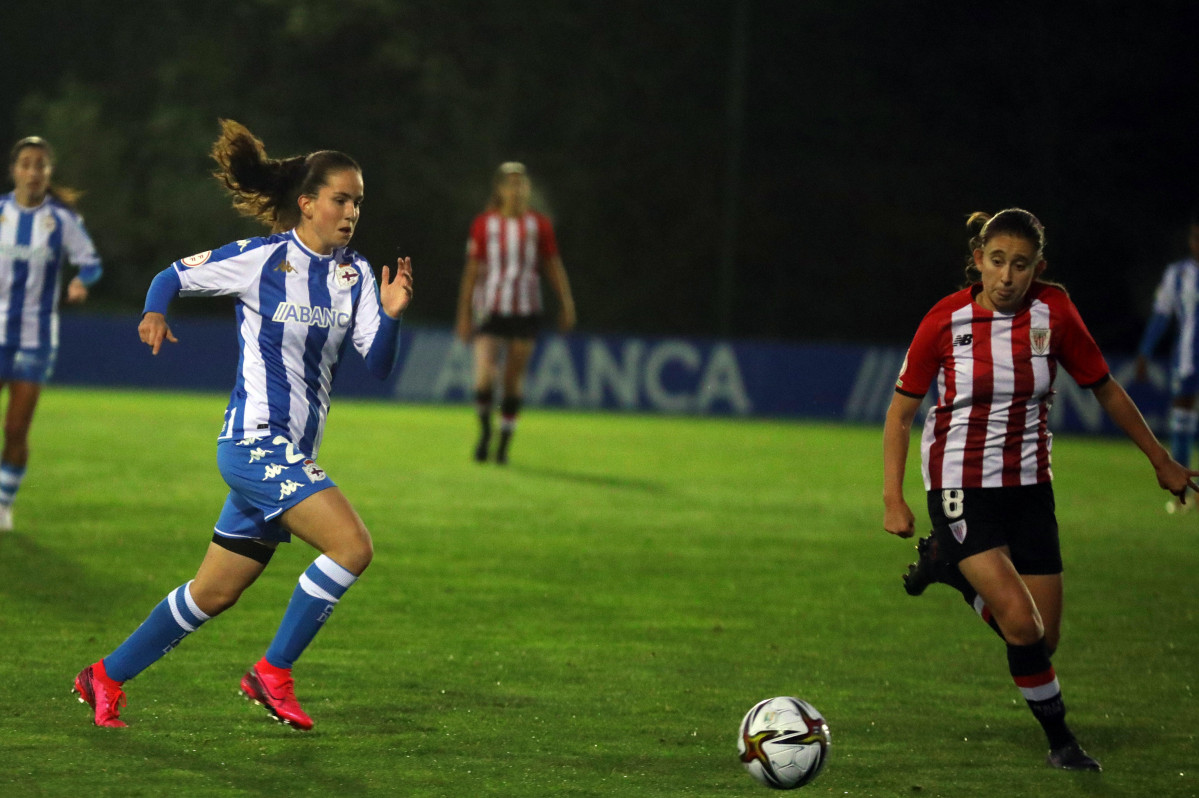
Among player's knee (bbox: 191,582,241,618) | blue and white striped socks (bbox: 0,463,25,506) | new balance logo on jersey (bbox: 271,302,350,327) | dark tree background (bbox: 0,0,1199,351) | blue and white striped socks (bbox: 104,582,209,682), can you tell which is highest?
dark tree background (bbox: 0,0,1199,351)

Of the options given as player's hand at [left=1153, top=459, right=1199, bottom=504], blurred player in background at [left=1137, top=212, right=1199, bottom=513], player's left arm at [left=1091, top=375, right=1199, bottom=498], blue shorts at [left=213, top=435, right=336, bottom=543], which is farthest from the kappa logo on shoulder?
blurred player in background at [left=1137, top=212, right=1199, bottom=513]

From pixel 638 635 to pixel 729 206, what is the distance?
20993 mm

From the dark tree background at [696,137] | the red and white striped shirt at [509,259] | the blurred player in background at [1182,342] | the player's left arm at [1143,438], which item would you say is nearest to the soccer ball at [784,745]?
the player's left arm at [1143,438]

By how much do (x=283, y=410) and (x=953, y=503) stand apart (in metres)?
2.14

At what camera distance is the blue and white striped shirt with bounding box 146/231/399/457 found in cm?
511

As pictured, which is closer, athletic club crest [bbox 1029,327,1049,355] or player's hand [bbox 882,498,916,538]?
player's hand [bbox 882,498,916,538]

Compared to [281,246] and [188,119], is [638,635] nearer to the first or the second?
[281,246]

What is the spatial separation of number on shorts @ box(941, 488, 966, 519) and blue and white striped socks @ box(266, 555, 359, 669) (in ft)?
6.17

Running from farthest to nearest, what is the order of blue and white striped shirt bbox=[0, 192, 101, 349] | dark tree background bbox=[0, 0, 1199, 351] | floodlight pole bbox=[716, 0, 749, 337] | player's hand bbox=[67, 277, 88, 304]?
dark tree background bbox=[0, 0, 1199, 351], floodlight pole bbox=[716, 0, 749, 337], player's hand bbox=[67, 277, 88, 304], blue and white striped shirt bbox=[0, 192, 101, 349]

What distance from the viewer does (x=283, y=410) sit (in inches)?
201

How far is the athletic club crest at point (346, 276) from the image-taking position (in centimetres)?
521

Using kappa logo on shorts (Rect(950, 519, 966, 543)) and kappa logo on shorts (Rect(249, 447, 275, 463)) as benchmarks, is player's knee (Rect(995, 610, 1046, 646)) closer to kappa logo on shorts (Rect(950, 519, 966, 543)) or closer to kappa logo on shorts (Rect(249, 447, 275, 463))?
kappa logo on shorts (Rect(950, 519, 966, 543))

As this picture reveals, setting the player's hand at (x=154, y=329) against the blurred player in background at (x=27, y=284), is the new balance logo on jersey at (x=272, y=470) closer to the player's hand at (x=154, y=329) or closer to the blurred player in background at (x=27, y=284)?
the player's hand at (x=154, y=329)

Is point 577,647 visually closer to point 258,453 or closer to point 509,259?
point 258,453
